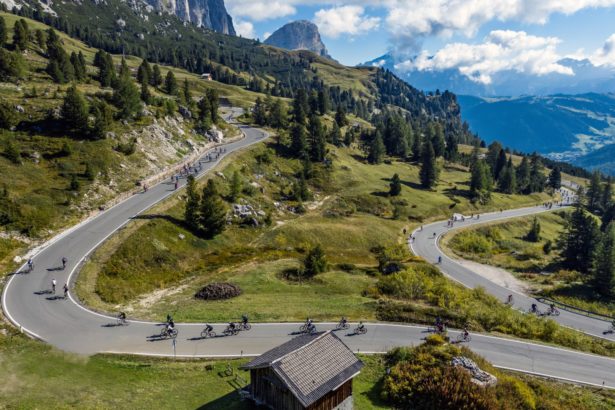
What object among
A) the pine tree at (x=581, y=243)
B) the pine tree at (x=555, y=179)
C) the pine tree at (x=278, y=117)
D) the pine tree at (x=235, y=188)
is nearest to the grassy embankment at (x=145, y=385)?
the pine tree at (x=235, y=188)

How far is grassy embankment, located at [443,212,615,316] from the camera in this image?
63250mm

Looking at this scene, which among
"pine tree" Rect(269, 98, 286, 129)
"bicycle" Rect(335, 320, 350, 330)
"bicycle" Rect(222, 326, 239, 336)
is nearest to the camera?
"bicycle" Rect(222, 326, 239, 336)

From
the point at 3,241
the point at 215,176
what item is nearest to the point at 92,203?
the point at 3,241

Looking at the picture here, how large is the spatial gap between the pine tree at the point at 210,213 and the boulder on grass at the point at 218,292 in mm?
17114

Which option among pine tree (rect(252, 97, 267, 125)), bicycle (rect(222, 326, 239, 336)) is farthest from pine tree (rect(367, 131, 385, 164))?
bicycle (rect(222, 326, 239, 336))

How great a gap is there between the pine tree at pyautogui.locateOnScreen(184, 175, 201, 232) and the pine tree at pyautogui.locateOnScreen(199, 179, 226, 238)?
0.75m

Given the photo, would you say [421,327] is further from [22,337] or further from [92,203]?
[92,203]

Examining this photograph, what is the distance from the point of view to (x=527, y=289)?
6731 centimetres

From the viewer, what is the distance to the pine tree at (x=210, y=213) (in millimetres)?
59594

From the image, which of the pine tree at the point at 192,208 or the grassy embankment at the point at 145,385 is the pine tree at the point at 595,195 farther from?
the pine tree at the point at 192,208

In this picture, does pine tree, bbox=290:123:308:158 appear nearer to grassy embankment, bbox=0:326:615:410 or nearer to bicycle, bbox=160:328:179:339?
bicycle, bbox=160:328:179:339

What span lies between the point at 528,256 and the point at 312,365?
84.5 metres

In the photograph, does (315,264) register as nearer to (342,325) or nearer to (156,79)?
(342,325)

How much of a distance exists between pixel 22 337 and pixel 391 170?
11488cm
